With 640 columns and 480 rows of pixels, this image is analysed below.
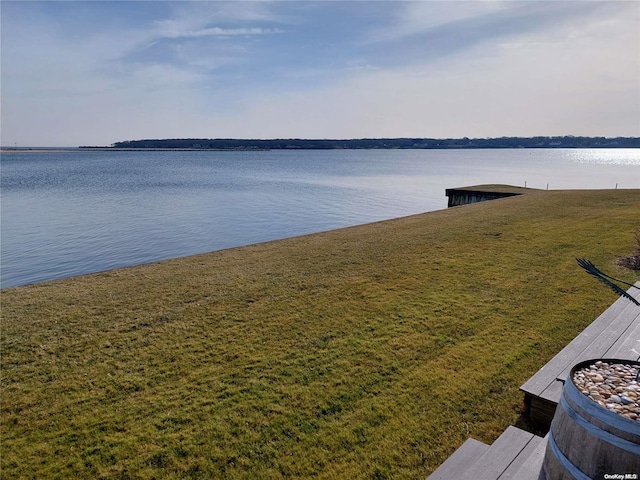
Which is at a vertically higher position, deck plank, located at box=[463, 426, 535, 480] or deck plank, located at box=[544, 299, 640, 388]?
deck plank, located at box=[544, 299, 640, 388]

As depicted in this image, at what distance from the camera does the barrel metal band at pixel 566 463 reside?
80.4 inches

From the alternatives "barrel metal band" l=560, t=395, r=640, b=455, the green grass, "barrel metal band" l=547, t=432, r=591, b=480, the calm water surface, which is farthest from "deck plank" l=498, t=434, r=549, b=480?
the calm water surface

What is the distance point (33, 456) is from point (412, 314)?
558 centimetres

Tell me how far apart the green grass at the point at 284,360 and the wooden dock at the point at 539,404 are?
50cm

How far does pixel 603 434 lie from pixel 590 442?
93 mm

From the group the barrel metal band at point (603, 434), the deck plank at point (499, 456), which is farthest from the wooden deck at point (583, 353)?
the barrel metal band at point (603, 434)

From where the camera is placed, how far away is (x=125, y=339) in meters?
6.49

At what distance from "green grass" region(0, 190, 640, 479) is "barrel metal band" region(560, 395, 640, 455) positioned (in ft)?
6.70

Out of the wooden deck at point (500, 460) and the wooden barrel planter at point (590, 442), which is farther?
the wooden deck at point (500, 460)

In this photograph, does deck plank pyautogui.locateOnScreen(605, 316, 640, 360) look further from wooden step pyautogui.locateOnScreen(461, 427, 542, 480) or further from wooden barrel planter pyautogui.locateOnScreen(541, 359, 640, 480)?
wooden barrel planter pyautogui.locateOnScreen(541, 359, 640, 480)

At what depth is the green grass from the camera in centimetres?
402

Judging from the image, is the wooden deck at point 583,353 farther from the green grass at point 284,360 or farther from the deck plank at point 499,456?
the deck plank at point 499,456

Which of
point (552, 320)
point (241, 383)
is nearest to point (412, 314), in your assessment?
point (552, 320)

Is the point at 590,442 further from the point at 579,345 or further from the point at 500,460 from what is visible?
the point at 579,345
